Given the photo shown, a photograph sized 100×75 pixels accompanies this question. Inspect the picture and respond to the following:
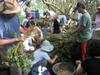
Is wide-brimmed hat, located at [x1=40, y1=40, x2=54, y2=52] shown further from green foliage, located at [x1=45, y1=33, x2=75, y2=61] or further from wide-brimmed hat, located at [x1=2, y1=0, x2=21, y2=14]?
wide-brimmed hat, located at [x1=2, y1=0, x2=21, y2=14]

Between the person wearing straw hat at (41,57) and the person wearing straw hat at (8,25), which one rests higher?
the person wearing straw hat at (8,25)

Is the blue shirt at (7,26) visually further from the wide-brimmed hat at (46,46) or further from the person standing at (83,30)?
the person standing at (83,30)

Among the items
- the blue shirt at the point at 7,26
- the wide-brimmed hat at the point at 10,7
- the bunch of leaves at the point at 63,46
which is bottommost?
the bunch of leaves at the point at 63,46

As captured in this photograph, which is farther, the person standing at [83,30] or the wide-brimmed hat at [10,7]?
the person standing at [83,30]

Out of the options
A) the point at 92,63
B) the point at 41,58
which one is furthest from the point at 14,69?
the point at 41,58

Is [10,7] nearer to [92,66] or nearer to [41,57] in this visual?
[41,57]

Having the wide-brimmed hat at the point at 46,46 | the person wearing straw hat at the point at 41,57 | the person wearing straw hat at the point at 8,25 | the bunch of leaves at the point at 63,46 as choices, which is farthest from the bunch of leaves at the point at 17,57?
the bunch of leaves at the point at 63,46

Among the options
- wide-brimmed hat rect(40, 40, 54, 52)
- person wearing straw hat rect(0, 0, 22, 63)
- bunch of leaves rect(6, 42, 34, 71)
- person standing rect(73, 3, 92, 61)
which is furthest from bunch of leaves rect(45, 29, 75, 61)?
person wearing straw hat rect(0, 0, 22, 63)

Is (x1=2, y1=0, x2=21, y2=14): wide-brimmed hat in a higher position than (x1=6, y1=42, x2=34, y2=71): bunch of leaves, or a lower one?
higher

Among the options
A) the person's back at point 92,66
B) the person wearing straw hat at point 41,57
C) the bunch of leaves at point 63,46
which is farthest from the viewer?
the bunch of leaves at point 63,46

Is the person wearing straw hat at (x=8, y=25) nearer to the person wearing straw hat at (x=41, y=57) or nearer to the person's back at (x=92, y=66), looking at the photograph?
the person wearing straw hat at (x=41, y=57)

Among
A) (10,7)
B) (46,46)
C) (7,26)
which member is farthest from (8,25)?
(46,46)

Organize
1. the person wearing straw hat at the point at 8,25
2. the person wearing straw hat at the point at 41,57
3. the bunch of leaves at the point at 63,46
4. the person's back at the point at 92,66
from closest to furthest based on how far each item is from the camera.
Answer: the person's back at the point at 92,66 < the person wearing straw hat at the point at 8,25 < the person wearing straw hat at the point at 41,57 < the bunch of leaves at the point at 63,46

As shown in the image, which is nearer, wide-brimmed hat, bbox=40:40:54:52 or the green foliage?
wide-brimmed hat, bbox=40:40:54:52
